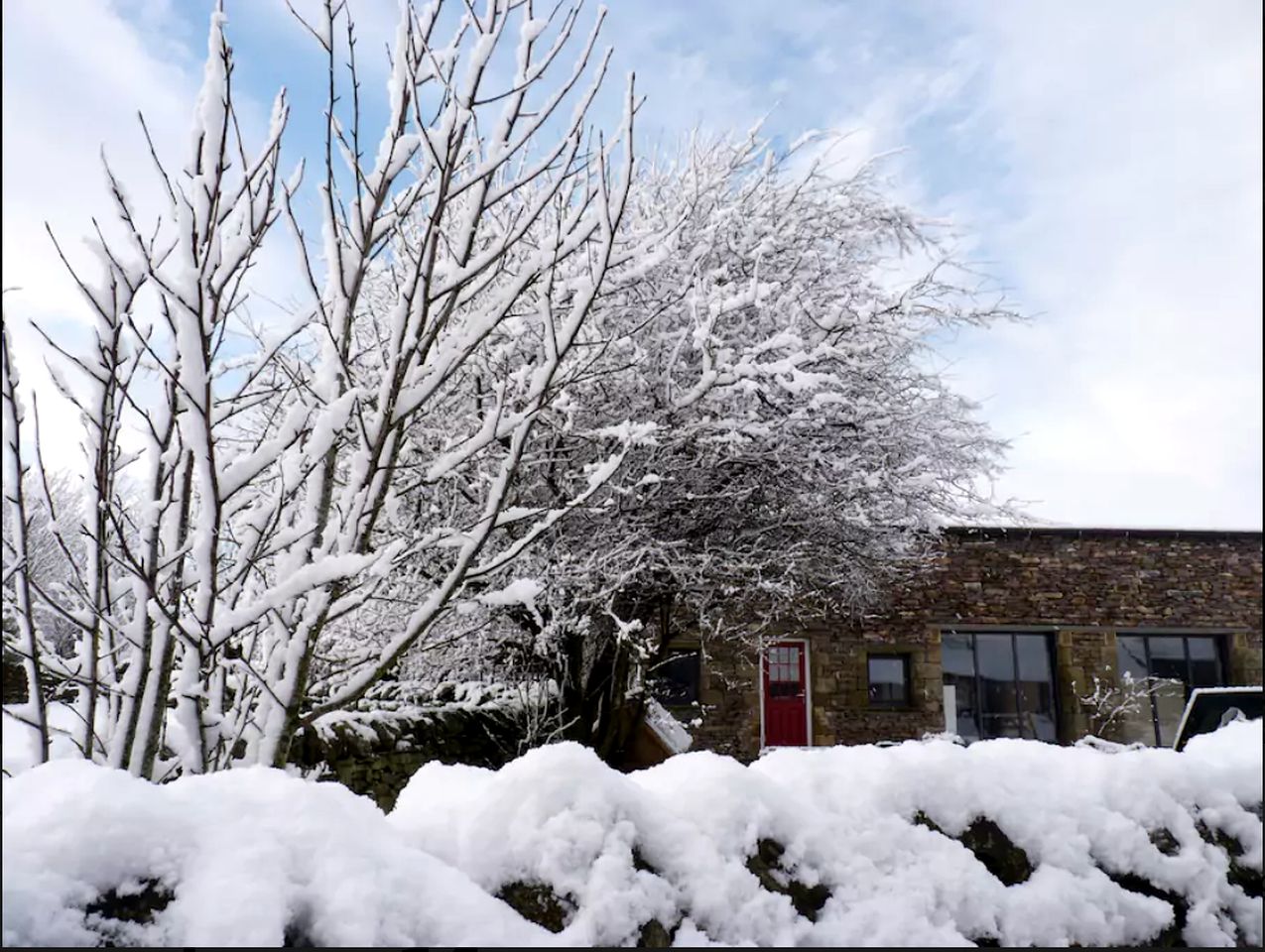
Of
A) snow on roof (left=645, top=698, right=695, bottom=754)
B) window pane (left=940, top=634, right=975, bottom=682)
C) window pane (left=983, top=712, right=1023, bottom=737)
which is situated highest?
window pane (left=940, top=634, right=975, bottom=682)

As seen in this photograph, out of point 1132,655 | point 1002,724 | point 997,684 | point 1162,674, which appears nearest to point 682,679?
point 997,684

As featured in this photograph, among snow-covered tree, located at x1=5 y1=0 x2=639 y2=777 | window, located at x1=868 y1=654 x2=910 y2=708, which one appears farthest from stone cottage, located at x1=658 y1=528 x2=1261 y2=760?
snow-covered tree, located at x1=5 y1=0 x2=639 y2=777

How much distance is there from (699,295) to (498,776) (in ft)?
18.2

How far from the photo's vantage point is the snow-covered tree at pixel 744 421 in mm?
7094

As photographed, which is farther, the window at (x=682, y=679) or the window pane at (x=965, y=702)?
the window pane at (x=965, y=702)

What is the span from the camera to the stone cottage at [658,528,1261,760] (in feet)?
45.5

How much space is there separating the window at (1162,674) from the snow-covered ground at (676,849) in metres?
13.5

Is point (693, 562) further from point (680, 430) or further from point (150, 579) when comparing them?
point (150, 579)

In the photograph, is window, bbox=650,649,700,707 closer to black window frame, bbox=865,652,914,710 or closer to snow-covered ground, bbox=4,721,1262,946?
Answer: black window frame, bbox=865,652,914,710

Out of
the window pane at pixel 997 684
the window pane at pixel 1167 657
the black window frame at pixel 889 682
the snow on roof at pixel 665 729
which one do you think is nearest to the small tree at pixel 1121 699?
the window pane at pixel 1167 657

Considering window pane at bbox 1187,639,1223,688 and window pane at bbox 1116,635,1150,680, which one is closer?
window pane at bbox 1116,635,1150,680

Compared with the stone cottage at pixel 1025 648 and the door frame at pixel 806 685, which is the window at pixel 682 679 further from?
the door frame at pixel 806 685

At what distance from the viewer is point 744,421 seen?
715 centimetres

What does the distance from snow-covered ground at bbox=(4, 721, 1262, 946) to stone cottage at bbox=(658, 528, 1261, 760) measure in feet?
38.3
